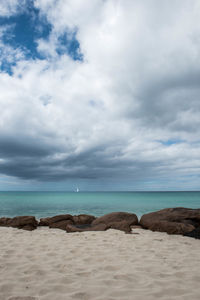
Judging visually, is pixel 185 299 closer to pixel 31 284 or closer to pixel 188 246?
pixel 31 284

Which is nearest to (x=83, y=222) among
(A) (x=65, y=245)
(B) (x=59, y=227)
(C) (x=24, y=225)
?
(B) (x=59, y=227)

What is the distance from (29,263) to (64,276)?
1284 millimetres

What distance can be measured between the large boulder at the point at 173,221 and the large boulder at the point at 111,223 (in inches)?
43.1

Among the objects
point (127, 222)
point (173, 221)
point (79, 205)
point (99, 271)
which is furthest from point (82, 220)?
point (79, 205)

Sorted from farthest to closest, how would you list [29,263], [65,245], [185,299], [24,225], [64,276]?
1. [24,225]
2. [65,245]
3. [29,263]
4. [64,276]
5. [185,299]

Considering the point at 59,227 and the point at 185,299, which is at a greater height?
the point at 185,299

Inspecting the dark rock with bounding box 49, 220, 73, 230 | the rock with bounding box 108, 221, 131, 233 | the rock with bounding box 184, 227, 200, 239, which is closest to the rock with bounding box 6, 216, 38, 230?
the dark rock with bounding box 49, 220, 73, 230

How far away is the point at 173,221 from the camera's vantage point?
10.9 meters

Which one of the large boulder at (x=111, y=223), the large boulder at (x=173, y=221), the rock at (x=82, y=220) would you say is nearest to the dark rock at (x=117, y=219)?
the large boulder at (x=111, y=223)

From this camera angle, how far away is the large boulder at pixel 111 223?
979cm

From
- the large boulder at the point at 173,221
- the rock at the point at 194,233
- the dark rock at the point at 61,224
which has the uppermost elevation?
the large boulder at the point at 173,221

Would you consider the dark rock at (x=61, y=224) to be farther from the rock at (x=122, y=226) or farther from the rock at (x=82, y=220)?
the rock at (x=122, y=226)

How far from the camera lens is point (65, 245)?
6715mm

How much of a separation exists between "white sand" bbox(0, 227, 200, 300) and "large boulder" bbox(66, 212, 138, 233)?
2.85 meters
